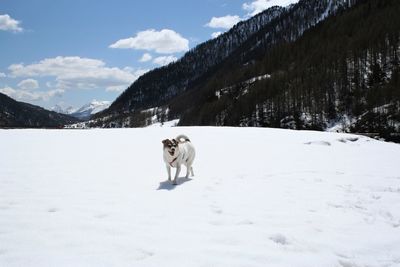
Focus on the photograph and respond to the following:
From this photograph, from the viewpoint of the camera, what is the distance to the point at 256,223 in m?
6.31

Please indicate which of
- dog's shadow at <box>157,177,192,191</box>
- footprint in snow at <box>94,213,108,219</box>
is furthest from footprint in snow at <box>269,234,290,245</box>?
dog's shadow at <box>157,177,192,191</box>

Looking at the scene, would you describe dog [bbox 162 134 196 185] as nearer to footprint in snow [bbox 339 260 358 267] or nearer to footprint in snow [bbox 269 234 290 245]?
footprint in snow [bbox 269 234 290 245]

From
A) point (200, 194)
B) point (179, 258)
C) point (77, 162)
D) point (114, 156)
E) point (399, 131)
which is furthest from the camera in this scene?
point (399, 131)

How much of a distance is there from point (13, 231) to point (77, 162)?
29.4 ft

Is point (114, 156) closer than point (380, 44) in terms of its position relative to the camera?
Yes

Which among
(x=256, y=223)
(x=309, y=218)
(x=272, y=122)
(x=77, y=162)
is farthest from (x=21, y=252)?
(x=272, y=122)

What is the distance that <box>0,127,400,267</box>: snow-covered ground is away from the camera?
4848 mm

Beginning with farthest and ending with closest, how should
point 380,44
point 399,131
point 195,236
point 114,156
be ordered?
point 380,44 < point 399,131 < point 114,156 < point 195,236

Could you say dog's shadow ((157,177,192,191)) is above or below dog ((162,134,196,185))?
below

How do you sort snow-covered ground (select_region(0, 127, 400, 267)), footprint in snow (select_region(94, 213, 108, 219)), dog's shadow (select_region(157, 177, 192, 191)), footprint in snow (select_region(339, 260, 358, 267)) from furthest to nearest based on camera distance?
dog's shadow (select_region(157, 177, 192, 191))
footprint in snow (select_region(94, 213, 108, 219))
snow-covered ground (select_region(0, 127, 400, 267))
footprint in snow (select_region(339, 260, 358, 267))

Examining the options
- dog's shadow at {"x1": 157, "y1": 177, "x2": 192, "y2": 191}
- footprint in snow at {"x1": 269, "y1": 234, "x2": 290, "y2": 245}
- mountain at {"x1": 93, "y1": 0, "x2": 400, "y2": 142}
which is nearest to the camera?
footprint in snow at {"x1": 269, "y1": 234, "x2": 290, "y2": 245}

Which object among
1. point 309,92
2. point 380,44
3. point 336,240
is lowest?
point 336,240

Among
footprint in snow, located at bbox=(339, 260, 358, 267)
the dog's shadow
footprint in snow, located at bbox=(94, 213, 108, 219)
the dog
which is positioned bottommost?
footprint in snow, located at bbox=(339, 260, 358, 267)

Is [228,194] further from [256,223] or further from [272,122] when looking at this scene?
[272,122]
